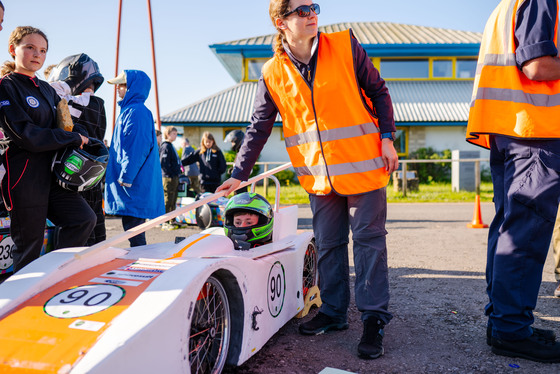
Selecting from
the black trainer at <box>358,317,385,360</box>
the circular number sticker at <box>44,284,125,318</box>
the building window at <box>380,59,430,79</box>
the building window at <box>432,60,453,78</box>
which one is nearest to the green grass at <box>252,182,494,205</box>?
the building window at <box>380,59,430,79</box>

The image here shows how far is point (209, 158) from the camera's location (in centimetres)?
940

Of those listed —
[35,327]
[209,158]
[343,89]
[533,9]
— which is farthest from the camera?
[209,158]

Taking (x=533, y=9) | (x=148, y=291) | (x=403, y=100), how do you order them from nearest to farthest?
(x=148, y=291) → (x=533, y=9) → (x=403, y=100)

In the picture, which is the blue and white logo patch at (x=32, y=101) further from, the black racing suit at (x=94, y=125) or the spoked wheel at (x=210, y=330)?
the spoked wheel at (x=210, y=330)

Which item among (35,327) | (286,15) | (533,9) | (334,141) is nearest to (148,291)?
(35,327)

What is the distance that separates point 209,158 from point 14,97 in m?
6.29

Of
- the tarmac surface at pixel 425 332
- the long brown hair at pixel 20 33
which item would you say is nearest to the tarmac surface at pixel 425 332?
the tarmac surface at pixel 425 332

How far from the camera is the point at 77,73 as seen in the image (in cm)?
408

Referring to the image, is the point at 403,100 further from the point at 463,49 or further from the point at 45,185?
the point at 45,185

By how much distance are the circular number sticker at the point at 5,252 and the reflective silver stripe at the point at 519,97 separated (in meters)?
4.09

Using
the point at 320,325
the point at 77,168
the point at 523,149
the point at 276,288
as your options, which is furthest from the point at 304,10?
the point at 320,325

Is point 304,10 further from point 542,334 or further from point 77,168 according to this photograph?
point 542,334

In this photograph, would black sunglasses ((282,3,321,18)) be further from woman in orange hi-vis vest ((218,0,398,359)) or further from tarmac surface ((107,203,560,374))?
tarmac surface ((107,203,560,374))

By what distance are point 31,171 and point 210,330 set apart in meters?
1.83
